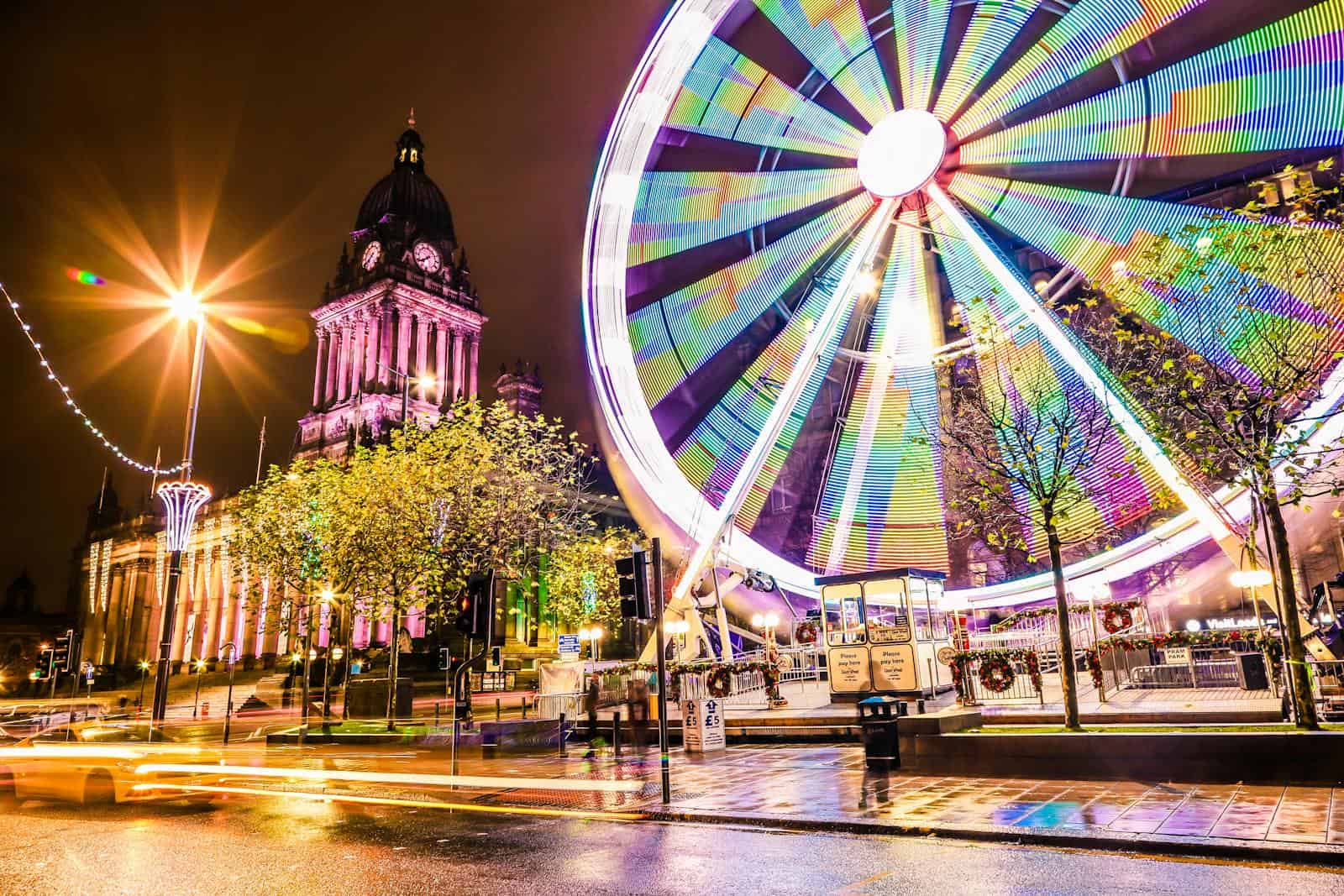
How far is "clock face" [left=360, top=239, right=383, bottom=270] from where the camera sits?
282 ft

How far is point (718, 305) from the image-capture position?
20.1 m

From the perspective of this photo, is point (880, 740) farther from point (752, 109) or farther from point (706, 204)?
point (752, 109)

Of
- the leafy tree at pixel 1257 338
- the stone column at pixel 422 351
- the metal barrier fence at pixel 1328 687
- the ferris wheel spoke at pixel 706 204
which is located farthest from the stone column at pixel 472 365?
the metal barrier fence at pixel 1328 687

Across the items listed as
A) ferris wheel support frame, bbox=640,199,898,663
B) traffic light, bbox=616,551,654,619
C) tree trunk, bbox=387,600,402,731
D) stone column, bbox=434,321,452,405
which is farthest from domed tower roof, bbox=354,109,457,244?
traffic light, bbox=616,551,654,619

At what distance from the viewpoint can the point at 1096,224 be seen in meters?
16.3

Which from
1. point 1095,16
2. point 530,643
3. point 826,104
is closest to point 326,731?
point 826,104

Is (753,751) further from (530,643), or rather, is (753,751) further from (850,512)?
(530,643)

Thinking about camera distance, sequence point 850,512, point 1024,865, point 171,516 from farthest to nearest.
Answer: point 171,516 < point 850,512 < point 1024,865

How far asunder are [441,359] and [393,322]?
5545 millimetres

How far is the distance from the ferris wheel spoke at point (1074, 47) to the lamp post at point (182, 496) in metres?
22.7

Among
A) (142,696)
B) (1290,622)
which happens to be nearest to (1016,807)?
(1290,622)

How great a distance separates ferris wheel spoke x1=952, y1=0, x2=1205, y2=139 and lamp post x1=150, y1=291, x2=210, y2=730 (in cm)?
2268

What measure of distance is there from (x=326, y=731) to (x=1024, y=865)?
20834mm

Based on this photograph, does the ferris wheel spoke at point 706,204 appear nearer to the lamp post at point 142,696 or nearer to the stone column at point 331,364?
the lamp post at point 142,696
